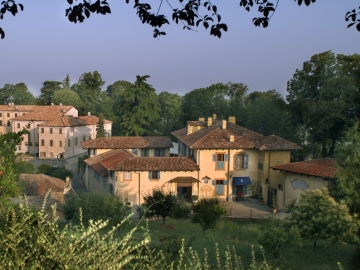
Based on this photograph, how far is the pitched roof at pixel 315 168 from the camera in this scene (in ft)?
85.7

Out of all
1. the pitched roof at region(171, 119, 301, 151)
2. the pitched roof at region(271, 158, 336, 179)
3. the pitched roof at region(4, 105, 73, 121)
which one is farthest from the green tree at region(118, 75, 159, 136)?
the pitched roof at region(271, 158, 336, 179)

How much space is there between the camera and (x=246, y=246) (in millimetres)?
18531

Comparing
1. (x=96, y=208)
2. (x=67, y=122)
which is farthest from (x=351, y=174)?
(x=67, y=122)

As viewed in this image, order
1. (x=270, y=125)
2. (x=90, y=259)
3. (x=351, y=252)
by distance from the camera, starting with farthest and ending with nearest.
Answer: (x=270, y=125)
(x=351, y=252)
(x=90, y=259)

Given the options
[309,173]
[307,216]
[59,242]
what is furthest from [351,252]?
[59,242]

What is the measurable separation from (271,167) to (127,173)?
32.3 feet

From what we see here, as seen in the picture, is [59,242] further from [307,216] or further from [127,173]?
[127,173]

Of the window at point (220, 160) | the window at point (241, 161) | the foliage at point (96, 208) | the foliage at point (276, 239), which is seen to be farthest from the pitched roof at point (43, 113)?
the foliage at point (276, 239)

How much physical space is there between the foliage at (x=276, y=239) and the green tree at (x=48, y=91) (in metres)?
64.5

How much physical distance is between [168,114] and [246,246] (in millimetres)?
44921

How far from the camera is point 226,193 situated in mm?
31203

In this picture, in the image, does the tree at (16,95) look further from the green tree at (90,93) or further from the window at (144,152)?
the window at (144,152)

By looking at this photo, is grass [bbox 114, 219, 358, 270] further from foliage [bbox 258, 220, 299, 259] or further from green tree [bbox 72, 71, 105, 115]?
green tree [bbox 72, 71, 105, 115]

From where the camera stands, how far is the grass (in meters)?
16.2
